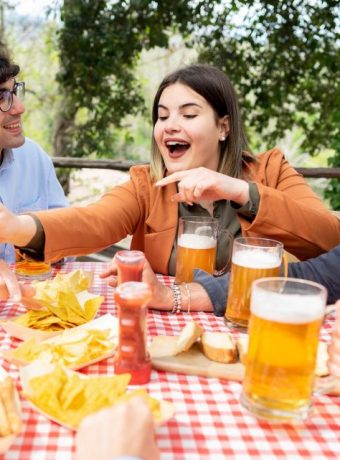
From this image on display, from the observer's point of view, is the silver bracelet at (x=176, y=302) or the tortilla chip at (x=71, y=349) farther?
the silver bracelet at (x=176, y=302)

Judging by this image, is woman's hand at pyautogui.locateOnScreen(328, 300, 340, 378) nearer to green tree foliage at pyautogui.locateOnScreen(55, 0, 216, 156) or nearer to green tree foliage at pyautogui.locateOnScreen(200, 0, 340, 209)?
green tree foliage at pyautogui.locateOnScreen(200, 0, 340, 209)

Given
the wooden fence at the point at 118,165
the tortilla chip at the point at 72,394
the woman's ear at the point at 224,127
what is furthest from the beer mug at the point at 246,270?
the wooden fence at the point at 118,165

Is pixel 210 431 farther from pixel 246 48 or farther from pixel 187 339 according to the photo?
pixel 246 48

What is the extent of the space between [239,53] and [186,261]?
12.4 ft

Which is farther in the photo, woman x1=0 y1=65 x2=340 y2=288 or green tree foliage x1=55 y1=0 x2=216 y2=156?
green tree foliage x1=55 y1=0 x2=216 y2=156

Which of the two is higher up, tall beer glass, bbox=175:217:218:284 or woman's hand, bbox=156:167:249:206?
woman's hand, bbox=156:167:249:206

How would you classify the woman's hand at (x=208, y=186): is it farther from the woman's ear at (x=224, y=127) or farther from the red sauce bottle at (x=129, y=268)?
the red sauce bottle at (x=129, y=268)

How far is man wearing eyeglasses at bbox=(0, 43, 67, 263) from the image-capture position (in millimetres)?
2264

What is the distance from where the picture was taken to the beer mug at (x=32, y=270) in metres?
1.73

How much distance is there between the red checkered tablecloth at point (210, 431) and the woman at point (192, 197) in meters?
0.73

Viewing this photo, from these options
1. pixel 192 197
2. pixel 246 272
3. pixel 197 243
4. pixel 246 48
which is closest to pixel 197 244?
pixel 197 243

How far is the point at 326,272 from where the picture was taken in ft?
5.17

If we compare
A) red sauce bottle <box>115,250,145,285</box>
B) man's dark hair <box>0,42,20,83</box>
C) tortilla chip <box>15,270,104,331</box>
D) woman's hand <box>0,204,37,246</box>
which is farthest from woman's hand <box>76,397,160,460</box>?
man's dark hair <box>0,42,20,83</box>

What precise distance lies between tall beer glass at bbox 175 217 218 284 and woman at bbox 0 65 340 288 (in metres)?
0.14
